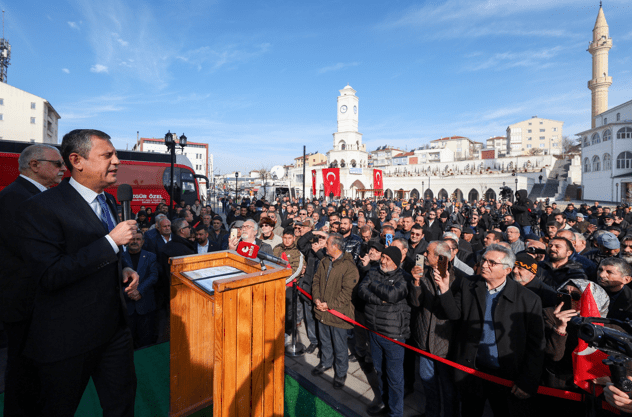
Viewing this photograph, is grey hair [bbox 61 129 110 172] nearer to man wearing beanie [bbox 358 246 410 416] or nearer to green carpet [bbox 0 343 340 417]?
green carpet [bbox 0 343 340 417]

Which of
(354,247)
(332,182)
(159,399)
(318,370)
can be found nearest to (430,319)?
(318,370)

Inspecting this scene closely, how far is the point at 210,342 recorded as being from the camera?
3078 mm

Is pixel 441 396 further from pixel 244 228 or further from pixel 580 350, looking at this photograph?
pixel 244 228

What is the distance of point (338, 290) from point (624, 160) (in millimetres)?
48710

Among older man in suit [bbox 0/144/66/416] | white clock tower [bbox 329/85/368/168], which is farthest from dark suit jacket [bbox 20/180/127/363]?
white clock tower [bbox 329/85/368/168]

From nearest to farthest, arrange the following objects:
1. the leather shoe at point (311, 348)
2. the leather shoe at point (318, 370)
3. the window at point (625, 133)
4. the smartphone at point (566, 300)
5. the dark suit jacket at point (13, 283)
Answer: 1. the dark suit jacket at point (13, 283)
2. the smartphone at point (566, 300)
3. the leather shoe at point (318, 370)
4. the leather shoe at point (311, 348)
5. the window at point (625, 133)

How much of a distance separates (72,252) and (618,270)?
4.66m

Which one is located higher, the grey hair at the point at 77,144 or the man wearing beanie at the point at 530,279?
the grey hair at the point at 77,144

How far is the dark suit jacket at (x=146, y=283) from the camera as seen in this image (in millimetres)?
4547

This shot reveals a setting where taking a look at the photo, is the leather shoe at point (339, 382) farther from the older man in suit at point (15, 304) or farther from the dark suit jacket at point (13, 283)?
the dark suit jacket at point (13, 283)

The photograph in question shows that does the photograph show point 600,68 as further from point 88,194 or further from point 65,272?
point 65,272

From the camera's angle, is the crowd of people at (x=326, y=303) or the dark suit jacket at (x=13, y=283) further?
the dark suit jacket at (x=13, y=283)

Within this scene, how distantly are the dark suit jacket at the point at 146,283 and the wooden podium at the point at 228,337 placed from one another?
1.87 m

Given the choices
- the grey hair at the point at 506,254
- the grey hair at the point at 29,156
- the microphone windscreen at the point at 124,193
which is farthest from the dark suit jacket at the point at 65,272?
the grey hair at the point at 506,254
